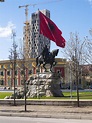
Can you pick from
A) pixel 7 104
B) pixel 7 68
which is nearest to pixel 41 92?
pixel 7 104

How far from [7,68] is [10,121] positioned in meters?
93.6

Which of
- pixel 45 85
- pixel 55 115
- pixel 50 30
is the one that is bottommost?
pixel 55 115

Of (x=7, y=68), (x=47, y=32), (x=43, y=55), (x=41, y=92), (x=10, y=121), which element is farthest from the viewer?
(x=7, y=68)

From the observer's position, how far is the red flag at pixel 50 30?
25.4 meters

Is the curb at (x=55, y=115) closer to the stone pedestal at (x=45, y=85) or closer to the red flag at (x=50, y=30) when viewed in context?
the red flag at (x=50, y=30)

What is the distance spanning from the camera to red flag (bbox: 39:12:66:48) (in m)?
25.4

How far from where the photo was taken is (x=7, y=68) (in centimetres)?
10856

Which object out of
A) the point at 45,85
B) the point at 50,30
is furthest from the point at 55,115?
the point at 45,85

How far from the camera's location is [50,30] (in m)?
25.7

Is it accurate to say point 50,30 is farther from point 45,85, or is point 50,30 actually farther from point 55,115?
point 55,115

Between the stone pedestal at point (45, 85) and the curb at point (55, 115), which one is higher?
the stone pedestal at point (45, 85)

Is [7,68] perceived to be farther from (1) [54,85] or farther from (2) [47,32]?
(2) [47,32]

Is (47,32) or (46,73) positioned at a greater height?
(47,32)

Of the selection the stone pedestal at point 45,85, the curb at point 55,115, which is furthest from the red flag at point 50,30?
the curb at point 55,115
